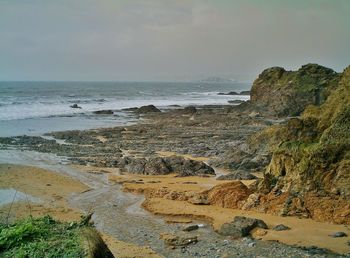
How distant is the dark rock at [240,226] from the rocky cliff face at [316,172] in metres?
1.40

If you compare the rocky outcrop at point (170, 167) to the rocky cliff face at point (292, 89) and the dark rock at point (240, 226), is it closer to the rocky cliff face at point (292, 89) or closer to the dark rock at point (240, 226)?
the dark rock at point (240, 226)

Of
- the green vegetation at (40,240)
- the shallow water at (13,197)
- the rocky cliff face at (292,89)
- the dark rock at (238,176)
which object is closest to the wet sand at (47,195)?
the shallow water at (13,197)

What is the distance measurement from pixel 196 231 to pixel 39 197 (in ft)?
22.5

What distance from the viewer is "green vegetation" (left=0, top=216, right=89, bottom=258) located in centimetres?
699

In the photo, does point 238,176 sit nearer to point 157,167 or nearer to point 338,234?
point 157,167

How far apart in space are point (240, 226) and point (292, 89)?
43282mm

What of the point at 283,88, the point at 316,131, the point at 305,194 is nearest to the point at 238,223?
the point at 305,194

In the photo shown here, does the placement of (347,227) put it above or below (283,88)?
below

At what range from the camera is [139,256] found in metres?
10.2

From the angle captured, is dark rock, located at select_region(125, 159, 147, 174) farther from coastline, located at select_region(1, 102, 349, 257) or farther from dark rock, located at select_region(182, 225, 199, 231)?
dark rock, located at select_region(182, 225, 199, 231)

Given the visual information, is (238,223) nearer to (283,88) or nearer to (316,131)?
(316,131)

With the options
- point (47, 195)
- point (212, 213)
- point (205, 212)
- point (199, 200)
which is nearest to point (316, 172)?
point (212, 213)

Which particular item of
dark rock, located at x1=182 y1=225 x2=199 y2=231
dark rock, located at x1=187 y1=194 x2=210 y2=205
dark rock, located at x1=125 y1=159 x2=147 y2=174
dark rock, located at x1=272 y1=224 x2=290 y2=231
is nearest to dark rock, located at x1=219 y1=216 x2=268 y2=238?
dark rock, located at x1=272 y1=224 x2=290 y2=231

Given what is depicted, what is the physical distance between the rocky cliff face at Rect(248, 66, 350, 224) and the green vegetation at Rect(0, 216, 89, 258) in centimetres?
741
